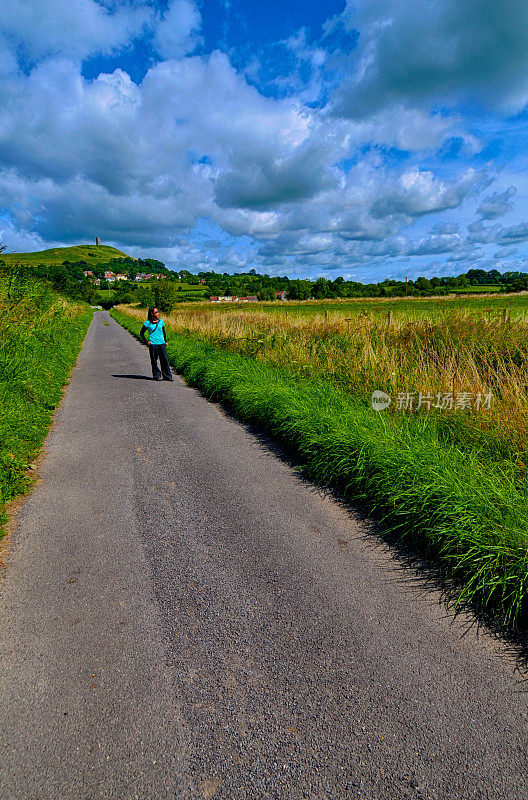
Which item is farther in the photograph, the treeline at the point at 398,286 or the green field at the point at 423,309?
the treeline at the point at 398,286

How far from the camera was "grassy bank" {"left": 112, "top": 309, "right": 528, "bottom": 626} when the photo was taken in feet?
9.56

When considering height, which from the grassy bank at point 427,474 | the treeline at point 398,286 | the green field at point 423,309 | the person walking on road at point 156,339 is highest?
the treeline at point 398,286

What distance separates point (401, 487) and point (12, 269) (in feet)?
42.3

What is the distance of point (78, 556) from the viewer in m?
3.52

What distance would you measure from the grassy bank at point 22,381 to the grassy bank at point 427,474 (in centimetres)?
352

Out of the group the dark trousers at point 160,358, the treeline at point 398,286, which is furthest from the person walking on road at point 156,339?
the treeline at point 398,286

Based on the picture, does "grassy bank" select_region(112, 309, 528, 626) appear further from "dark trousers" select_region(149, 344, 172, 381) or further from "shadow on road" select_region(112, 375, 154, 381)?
"shadow on road" select_region(112, 375, 154, 381)

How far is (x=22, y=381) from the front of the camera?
787 centimetres

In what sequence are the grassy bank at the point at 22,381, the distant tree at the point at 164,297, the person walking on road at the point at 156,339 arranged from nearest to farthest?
1. the grassy bank at the point at 22,381
2. the person walking on road at the point at 156,339
3. the distant tree at the point at 164,297

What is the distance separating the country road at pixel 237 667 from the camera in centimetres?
184

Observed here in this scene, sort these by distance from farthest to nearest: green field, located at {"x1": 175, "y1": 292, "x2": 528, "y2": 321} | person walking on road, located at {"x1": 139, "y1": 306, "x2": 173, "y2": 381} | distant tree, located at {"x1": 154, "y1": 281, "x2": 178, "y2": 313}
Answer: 1. distant tree, located at {"x1": 154, "y1": 281, "x2": 178, "y2": 313}
2. green field, located at {"x1": 175, "y1": 292, "x2": 528, "y2": 321}
3. person walking on road, located at {"x1": 139, "y1": 306, "x2": 173, "y2": 381}

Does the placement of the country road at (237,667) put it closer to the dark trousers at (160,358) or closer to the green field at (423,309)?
the dark trousers at (160,358)

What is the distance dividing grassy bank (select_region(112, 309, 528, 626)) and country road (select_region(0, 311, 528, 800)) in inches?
14.5

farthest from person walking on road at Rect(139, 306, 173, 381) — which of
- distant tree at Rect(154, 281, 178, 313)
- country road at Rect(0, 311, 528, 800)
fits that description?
distant tree at Rect(154, 281, 178, 313)
